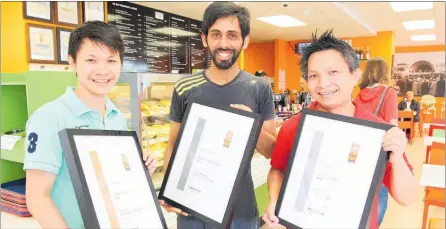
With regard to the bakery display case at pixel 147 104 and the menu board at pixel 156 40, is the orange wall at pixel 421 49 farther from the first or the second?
the bakery display case at pixel 147 104

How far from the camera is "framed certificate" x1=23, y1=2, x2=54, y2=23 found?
14.2 ft

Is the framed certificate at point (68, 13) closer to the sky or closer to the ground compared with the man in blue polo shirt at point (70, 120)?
closer to the sky

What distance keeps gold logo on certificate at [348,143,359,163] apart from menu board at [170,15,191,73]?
6.66m

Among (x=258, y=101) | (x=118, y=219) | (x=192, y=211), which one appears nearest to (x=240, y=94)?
(x=258, y=101)

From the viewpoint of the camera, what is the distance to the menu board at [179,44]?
24.8 feet

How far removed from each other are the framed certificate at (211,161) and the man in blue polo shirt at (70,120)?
152 mm

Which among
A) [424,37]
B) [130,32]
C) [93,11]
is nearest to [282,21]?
[130,32]

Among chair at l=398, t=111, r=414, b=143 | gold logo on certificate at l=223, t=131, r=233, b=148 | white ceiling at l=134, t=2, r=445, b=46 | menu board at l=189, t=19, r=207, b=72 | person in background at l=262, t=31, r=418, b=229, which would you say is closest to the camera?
person in background at l=262, t=31, r=418, b=229

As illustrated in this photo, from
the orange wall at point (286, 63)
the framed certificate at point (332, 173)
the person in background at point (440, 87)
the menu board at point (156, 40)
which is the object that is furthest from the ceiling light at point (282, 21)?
the person in background at point (440, 87)

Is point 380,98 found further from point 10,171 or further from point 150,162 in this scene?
point 10,171

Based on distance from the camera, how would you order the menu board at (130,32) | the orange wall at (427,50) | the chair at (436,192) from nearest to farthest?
the chair at (436,192), the menu board at (130,32), the orange wall at (427,50)

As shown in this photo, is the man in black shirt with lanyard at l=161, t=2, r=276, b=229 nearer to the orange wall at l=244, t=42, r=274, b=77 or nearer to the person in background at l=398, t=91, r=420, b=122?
the person in background at l=398, t=91, r=420, b=122

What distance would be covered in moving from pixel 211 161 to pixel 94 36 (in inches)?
26.5

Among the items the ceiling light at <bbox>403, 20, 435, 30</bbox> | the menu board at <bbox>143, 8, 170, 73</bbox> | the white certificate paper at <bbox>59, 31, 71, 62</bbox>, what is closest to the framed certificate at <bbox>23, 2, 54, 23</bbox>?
the white certificate paper at <bbox>59, 31, 71, 62</bbox>
